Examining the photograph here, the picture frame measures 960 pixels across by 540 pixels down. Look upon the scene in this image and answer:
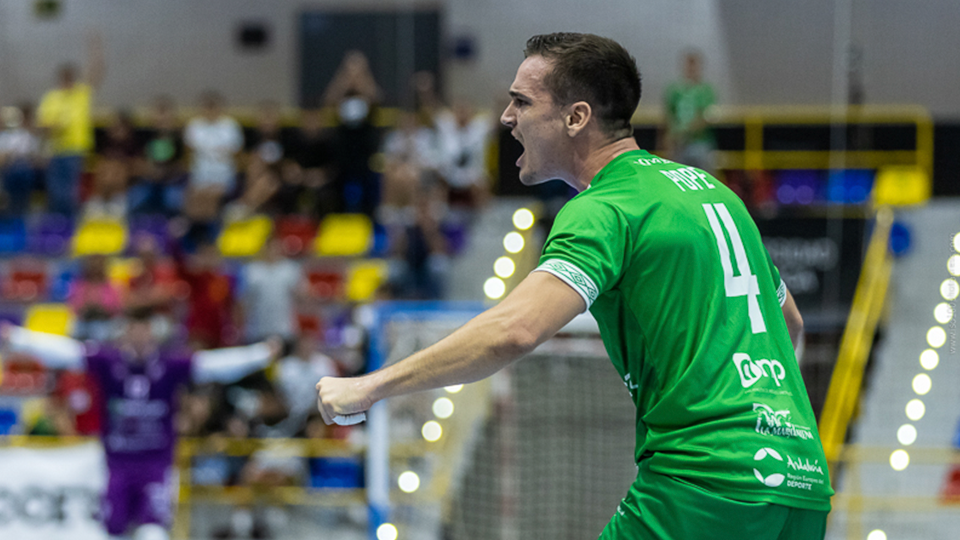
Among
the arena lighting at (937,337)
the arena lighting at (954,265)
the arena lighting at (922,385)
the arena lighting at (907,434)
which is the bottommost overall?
the arena lighting at (907,434)

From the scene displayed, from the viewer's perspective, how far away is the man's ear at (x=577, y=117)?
7.63 ft

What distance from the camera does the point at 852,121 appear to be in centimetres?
1300

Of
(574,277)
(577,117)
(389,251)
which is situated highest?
(577,117)

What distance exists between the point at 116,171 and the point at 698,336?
442 inches

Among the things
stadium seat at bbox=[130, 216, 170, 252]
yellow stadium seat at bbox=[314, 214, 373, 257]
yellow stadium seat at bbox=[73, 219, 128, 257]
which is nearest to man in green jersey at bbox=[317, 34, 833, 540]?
yellow stadium seat at bbox=[314, 214, 373, 257]

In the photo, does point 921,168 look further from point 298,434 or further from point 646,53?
point 298,434

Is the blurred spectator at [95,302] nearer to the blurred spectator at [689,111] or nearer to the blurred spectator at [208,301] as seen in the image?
the blurred spectator at [208,301]

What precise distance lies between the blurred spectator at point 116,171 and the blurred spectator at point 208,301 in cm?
223

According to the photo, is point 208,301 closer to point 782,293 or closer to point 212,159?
point 212,159

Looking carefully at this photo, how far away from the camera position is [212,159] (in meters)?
11.9

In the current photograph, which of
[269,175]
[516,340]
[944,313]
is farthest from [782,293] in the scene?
[269,175]

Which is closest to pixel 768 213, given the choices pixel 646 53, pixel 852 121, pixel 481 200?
pixel 646 53

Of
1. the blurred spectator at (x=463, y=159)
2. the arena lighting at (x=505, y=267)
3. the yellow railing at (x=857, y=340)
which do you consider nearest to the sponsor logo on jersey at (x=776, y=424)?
the arena lighting at (x=505, y=267)

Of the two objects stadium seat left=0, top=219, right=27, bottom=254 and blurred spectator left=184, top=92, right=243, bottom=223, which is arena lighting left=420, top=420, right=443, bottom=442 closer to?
blurred spectator left=184, top=92, right=243, bottom=223
